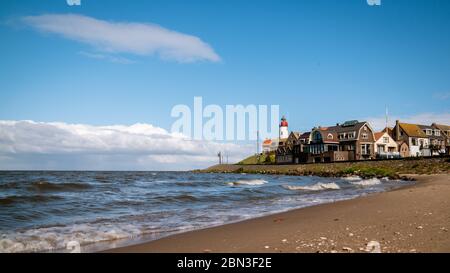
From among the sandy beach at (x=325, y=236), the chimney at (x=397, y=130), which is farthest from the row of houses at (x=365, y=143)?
the sandy beach at (x=325, y=236)

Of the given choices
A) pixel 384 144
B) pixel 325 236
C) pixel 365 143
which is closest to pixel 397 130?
pixel 384 144

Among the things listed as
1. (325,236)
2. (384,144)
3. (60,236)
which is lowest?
(60,236)

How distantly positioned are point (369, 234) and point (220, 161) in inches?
4972

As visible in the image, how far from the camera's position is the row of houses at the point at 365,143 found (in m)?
78.7

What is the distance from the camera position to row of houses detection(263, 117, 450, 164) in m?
78.7

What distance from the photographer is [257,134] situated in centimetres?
12812

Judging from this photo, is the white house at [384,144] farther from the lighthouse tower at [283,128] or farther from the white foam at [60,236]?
the white foam at [60,236]

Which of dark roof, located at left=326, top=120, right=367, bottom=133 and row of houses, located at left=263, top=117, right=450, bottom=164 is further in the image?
dark roof, located at left=326, top=120, right=367, bottom=133

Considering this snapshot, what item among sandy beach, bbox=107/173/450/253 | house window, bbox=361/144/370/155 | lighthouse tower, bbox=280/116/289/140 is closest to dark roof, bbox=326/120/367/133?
house window, bbox=361/144/370/155

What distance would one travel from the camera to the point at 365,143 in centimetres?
7888

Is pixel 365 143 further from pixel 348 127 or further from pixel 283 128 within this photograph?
pixel 283 128

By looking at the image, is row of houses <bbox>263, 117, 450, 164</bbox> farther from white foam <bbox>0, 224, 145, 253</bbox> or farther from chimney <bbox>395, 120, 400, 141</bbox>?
white foam <bbox>0, 224, 145, 253</bbox>
